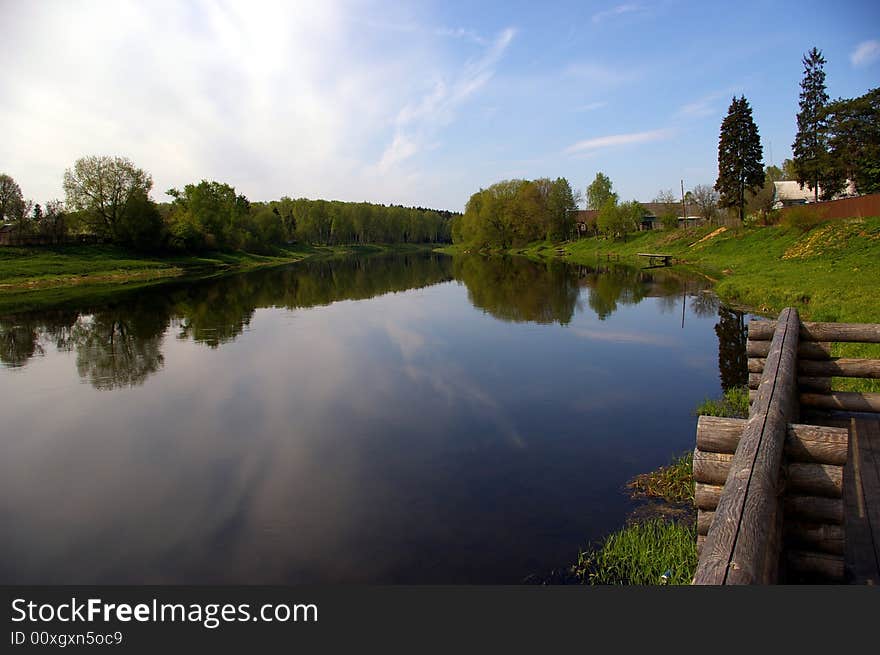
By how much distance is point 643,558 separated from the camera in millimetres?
6629

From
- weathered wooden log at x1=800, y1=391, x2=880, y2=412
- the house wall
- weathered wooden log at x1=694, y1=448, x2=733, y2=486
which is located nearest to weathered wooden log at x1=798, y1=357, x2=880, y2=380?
weathered wooden log at x1=800, y1=391, x2=880, y2=412

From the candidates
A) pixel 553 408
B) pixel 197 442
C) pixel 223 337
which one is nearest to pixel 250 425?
pixel 197 442

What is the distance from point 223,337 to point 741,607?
904 inches

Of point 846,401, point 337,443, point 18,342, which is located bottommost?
point 337,443

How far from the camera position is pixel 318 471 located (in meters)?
9.82

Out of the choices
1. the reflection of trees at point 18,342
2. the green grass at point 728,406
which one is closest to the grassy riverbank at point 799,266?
the green grass at point 728,406

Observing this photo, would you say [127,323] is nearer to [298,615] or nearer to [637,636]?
[298,615]

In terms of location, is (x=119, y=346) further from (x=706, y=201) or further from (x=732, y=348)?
(x=706, y=201)

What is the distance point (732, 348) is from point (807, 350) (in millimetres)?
11031

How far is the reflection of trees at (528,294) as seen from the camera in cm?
2744

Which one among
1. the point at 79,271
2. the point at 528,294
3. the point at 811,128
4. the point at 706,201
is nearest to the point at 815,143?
the point at 811,128

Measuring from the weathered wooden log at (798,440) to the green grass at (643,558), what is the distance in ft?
7.36

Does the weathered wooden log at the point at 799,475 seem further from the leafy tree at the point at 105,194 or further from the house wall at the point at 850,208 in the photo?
the leafy tree at the point at 105,194

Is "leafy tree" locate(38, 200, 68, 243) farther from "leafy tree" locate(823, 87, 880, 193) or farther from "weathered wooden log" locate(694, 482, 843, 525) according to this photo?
"leafy tree" locate(823, 87, 880, 193)
